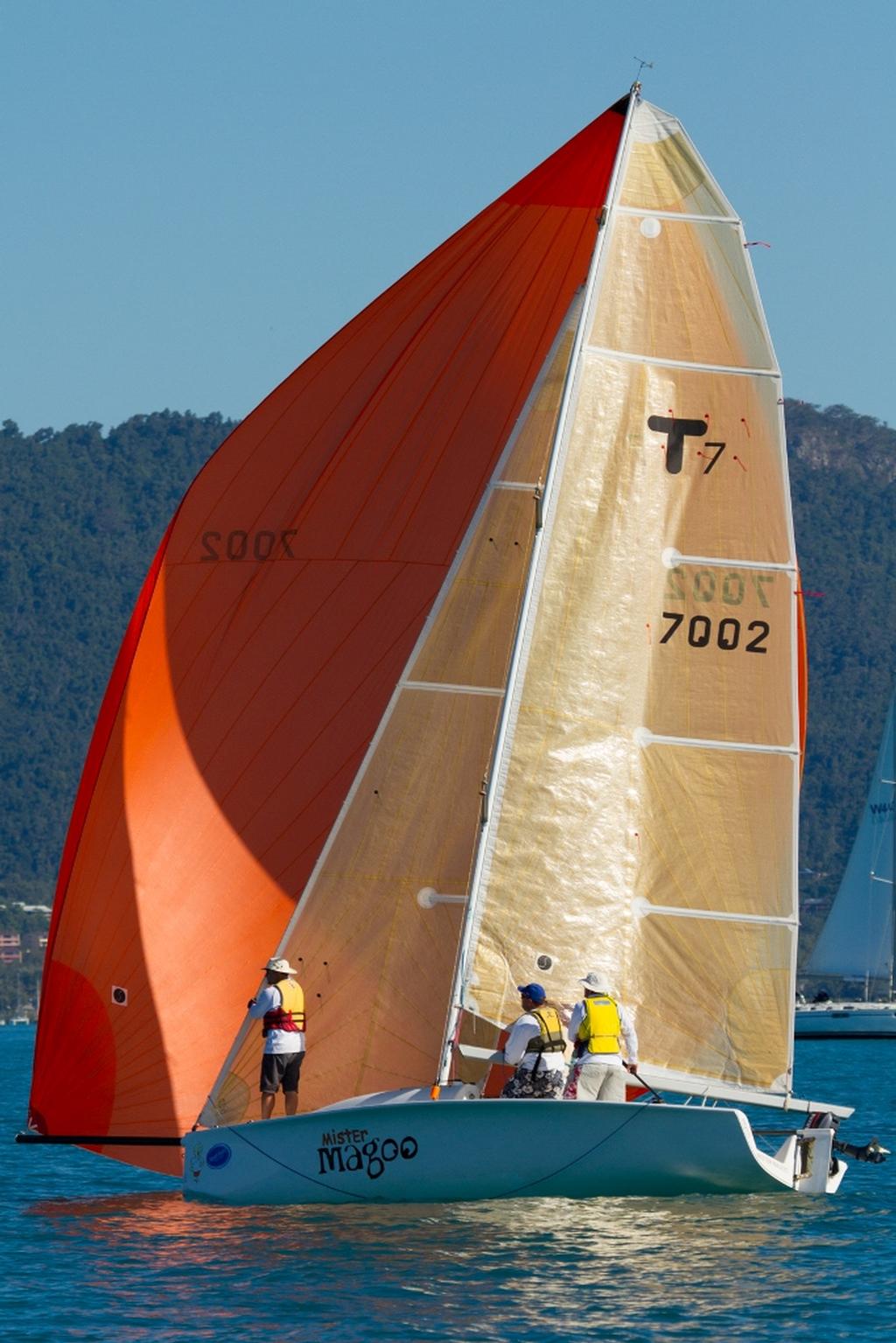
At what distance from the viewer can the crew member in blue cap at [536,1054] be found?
554 inches

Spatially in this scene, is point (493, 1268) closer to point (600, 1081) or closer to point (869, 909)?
point (600, 1081)

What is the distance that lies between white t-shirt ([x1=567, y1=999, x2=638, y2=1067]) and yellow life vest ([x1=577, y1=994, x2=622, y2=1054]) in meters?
0.04

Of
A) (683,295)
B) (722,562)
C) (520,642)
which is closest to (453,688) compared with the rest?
(520,642)

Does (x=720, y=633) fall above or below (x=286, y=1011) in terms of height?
above

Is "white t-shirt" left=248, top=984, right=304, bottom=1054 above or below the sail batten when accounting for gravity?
below

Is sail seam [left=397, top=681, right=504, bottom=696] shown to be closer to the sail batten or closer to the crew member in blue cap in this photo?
the crew member in blue cap

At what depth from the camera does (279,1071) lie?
1480 cm

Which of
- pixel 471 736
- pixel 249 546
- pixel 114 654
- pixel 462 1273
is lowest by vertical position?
pixel 462 1273

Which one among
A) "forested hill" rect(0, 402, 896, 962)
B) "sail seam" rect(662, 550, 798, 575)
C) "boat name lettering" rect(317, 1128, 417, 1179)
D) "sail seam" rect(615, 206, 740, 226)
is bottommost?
"boat name lettering" rect(317, 1128, 417, 1179)

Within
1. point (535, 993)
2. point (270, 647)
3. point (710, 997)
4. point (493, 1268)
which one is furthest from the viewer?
point (270, 647)

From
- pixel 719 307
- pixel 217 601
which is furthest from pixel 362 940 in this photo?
pixel 719 307

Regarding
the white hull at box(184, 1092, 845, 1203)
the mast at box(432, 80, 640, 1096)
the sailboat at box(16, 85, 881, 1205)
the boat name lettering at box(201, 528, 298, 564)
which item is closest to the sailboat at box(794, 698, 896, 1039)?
the sailboat at box(16, 85, 881, 1205)

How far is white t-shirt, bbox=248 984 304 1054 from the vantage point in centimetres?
1473

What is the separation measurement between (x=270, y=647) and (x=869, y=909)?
1860 inches
